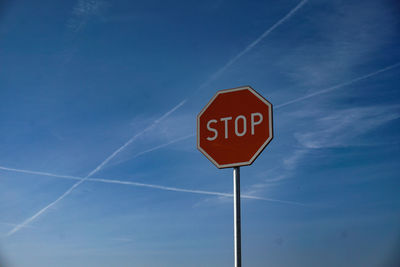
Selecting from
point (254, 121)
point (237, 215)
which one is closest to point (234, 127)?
point (254, 121)

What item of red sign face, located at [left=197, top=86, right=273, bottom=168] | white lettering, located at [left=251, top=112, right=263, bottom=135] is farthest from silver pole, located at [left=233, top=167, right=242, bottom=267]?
white lettering, located at [left=251, top=112, right=263, bottom=135]

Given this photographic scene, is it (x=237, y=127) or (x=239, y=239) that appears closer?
(x=239, y=239)

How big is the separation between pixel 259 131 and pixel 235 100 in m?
0.70

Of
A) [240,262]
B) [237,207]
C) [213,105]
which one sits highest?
[213,105]

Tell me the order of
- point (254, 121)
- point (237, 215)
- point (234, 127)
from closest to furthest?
1. point (237, 215)
2. point (254, 121)
3. point (234, 127)

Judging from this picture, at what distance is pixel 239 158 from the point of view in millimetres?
6422

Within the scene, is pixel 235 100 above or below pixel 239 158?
above

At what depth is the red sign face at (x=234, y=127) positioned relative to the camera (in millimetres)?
6355

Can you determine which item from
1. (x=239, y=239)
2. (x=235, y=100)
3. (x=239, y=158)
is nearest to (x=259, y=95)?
(x=235, y=100)

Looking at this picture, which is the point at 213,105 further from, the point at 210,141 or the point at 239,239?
the point at 239,239

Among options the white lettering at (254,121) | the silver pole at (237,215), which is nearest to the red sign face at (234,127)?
the white lettering at (254,121)

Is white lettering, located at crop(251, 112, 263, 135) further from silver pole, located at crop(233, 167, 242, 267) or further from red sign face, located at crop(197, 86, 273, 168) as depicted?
silver pole, located at crop(233, 167, 242, 267)

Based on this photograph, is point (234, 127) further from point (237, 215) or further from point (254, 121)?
point (237, 215)

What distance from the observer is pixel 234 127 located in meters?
6.66
